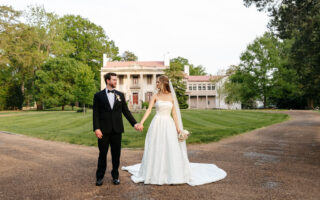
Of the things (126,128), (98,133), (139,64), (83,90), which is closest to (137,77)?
(139,64)

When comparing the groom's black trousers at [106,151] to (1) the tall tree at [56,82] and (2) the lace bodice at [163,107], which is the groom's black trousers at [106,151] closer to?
(2) the lace bodice at [163,107]

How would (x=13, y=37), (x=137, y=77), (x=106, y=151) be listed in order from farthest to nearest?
(x=137, y=77) → (x=13, y=37) → (x=106, y=151)

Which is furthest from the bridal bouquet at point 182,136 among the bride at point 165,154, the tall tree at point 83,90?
the tall tree at point 83,90

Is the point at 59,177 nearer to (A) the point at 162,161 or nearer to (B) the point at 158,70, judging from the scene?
(A) the point at 162,161

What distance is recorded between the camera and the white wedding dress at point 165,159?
194 inches

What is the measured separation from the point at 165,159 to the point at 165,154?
0.35 feet

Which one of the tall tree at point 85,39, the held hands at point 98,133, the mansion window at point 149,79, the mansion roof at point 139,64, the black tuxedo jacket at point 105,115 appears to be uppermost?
the tall tree at point 85,39

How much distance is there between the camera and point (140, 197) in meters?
4.09

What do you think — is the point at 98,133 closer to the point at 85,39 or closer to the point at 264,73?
the point at 264,73

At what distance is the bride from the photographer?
495cm

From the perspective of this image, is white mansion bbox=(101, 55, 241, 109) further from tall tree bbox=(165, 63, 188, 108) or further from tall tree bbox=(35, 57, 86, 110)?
tall tree bbox=(35, 57, 86, 110)

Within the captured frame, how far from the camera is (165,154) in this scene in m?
5.12

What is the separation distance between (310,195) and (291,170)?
184 centimetres

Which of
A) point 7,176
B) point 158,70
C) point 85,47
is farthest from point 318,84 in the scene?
point 85,47
